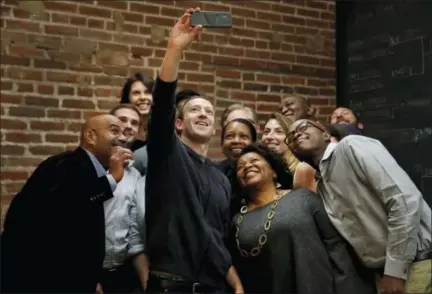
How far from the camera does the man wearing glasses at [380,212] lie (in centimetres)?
203

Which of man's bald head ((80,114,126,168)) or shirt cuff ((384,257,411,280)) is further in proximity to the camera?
man's bald head ((80,114,126,168))

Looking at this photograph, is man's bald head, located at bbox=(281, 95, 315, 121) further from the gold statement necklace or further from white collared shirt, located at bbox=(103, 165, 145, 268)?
white collared shirt, located at bbox=(103, 165, 145, 268)

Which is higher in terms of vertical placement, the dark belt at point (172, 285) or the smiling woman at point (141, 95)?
the smiling woman at point (141, 95)

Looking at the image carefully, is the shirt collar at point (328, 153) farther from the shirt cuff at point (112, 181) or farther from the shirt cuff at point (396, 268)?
the shirt cuff at point (112, 181)

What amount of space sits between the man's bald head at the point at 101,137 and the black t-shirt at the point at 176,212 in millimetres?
330

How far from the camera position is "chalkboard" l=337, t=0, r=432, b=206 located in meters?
3.11

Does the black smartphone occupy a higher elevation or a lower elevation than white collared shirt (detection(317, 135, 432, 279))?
higher

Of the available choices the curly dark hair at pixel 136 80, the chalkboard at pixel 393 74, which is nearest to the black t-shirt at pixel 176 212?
the curly dark hair at pixel 136 80

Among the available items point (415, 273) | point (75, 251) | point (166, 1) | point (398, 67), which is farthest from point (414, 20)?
point (75, 251)

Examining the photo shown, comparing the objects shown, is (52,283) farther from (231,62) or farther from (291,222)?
(231,62)

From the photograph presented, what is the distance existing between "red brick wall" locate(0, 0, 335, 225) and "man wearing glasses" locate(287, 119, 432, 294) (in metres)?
1.46

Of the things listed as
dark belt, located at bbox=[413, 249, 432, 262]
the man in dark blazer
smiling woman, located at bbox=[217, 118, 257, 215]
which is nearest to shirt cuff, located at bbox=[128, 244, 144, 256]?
the man in dark blazer

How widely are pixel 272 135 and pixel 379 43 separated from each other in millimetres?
1318

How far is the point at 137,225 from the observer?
231cm
